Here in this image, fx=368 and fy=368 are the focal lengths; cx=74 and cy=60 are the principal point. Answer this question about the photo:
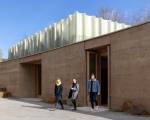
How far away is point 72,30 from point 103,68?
4565mm

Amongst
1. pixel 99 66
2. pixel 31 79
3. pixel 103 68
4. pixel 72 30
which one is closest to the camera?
pixel 99 66

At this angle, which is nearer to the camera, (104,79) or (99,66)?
(99,66)

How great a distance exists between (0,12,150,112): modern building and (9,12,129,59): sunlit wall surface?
1.28 m

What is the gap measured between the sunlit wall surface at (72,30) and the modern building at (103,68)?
128 centimetres

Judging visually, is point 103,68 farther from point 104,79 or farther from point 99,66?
point 104,79

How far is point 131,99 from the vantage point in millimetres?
16172

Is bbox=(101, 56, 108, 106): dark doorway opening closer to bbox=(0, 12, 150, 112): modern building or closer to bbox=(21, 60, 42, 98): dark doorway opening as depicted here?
bbox=(0, 12, 150, 112): modern building

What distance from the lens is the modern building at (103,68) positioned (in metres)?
15.6

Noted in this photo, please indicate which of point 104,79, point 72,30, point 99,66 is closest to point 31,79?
point 72,30

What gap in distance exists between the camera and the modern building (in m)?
15.6

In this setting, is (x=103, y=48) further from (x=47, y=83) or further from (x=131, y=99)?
(x=47, y=83)

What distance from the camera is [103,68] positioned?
20.8 metres

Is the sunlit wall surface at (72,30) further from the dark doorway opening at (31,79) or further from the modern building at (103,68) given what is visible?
the dark doorway opening at (31,79)

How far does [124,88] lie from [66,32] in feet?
30.1
